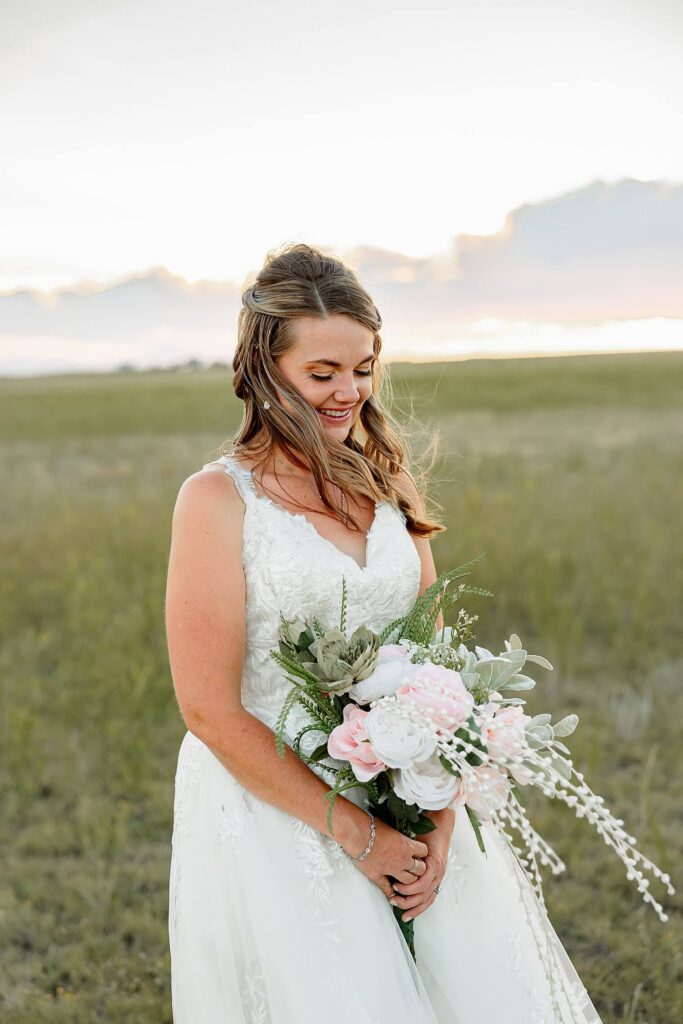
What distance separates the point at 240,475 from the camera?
238cm

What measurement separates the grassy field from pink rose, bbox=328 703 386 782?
4.30 feet

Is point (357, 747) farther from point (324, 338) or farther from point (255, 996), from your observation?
point (324, 338)

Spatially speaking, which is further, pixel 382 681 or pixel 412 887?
pixel 412 887

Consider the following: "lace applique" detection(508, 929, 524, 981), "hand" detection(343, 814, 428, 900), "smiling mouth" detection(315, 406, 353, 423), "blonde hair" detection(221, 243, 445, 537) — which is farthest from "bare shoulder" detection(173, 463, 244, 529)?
"lace applique" detection(508, 929, 524, 981)

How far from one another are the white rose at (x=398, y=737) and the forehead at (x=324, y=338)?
94 centimetres

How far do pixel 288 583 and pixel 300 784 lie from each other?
1.57 ft

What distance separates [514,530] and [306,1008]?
6280 millimetres

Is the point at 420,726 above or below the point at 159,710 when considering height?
above

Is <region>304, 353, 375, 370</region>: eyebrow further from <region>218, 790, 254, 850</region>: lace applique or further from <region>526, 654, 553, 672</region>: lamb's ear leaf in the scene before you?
<region>218, 790, 254, 850</region>: lace applique

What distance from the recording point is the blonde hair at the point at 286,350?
94.7 inches

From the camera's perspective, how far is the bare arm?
2156 mm

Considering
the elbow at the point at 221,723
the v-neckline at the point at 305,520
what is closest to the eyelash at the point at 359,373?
the v-neckline at the point at 305,520

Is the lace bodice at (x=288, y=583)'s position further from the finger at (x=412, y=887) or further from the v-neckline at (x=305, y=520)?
the finger at (x=412, y=887)

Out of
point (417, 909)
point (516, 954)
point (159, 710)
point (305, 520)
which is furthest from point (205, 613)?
point (159, 710)
